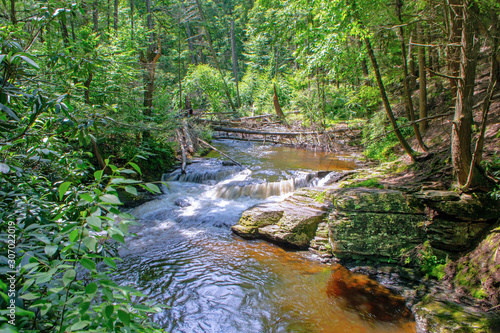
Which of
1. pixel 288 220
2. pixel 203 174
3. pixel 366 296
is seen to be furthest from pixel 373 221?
pixel 203 174

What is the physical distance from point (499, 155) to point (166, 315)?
709cm

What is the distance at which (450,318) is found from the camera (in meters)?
3.83

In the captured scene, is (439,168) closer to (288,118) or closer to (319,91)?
(319,91)

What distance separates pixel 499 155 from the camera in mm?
5480

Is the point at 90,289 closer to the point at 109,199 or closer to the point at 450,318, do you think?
the point at 109,199

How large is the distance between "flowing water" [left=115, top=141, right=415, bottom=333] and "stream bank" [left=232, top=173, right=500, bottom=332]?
0.48m

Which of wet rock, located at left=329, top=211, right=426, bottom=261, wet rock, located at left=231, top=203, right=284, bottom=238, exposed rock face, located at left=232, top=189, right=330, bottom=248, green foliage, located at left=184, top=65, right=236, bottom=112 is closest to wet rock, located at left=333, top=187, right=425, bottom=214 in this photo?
wet rock, located at left=329, top=211, right=426, bottom=261

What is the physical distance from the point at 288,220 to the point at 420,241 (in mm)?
2930

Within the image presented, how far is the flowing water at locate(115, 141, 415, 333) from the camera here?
4375 mm

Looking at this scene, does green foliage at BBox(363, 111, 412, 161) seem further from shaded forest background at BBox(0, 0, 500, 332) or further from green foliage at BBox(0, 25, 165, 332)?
green foliage at BBox(0, 25, 165, 332)

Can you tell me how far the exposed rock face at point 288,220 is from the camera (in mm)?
6754

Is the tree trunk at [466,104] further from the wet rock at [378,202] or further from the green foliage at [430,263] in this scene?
the green foliage at [430,263]

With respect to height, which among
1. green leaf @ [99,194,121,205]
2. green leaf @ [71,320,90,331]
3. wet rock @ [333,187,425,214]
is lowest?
wet rock @ [333,187,425,214]

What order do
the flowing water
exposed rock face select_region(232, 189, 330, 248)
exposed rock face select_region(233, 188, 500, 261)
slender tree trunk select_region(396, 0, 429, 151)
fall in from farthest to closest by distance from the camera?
exposed rock face select_region(232, 189, 330, 248) → slender tree trunk select_region(396, 0, 429, 151) → exposed rock face select_region(233, 188, 500, 261) → the flowing water
